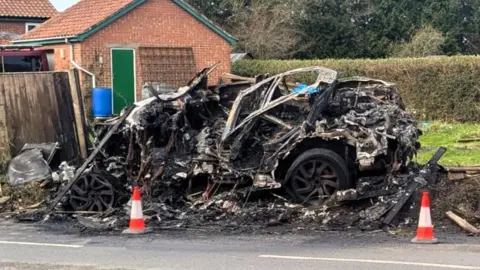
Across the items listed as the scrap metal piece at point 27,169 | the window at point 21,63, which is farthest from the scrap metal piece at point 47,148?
the window at point 21,63

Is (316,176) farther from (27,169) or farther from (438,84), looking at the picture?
(438,84)

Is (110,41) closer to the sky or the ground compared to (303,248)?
closer to the sky

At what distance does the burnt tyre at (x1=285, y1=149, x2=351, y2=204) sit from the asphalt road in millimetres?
1238

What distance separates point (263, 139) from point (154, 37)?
52.7ft

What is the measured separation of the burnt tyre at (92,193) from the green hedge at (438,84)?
14.5 metres

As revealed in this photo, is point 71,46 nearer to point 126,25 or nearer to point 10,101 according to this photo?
point 126,25

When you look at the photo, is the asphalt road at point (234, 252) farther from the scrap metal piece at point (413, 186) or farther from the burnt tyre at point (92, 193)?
the burnt tyre at point (92, 193)

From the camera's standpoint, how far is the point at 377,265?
7133 millimetres

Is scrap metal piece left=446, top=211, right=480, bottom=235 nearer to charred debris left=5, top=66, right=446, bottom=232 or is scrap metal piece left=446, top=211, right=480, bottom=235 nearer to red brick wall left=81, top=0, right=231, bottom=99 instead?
charred debris left=5, top=66, right=446, bottom=232

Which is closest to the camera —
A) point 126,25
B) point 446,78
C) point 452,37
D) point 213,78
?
point 446,78

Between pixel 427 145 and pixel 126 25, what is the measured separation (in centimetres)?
1267

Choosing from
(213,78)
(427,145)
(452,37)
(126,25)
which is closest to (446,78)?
(427,145)

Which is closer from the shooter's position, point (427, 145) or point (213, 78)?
point (427, 145)

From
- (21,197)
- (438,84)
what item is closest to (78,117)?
(21,197)
